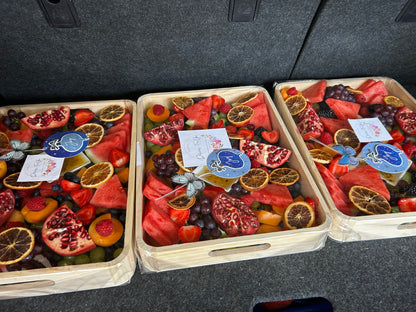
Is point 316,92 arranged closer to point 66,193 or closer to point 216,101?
point 216,101

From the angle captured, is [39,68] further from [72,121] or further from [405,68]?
[405,68]

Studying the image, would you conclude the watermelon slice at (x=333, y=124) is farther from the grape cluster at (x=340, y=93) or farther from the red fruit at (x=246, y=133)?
the red fruit at (x=246, y=133)

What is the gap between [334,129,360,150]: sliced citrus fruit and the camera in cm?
116

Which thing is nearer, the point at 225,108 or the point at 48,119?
the point at 48,119

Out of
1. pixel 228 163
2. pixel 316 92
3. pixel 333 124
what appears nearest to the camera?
pixel 228 163

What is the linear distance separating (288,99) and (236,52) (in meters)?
0.33

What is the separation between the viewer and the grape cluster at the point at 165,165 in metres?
1.03

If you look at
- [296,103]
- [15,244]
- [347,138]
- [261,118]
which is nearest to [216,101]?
[261,118]

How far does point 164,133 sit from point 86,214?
425 mm

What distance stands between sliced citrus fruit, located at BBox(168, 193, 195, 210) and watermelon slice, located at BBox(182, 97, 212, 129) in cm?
37

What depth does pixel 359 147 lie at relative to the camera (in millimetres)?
1156

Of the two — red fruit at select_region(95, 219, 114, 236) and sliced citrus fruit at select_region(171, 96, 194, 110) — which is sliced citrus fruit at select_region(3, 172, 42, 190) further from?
sliced citrus fruit at select_region(171, 96, 194, 110)

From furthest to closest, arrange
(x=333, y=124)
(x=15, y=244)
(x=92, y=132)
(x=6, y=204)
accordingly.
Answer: (x=333, y=124), (x=92, y=132), (x=6, y=204), (x=15, y=244)

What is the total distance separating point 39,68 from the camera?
→ 122 cm
